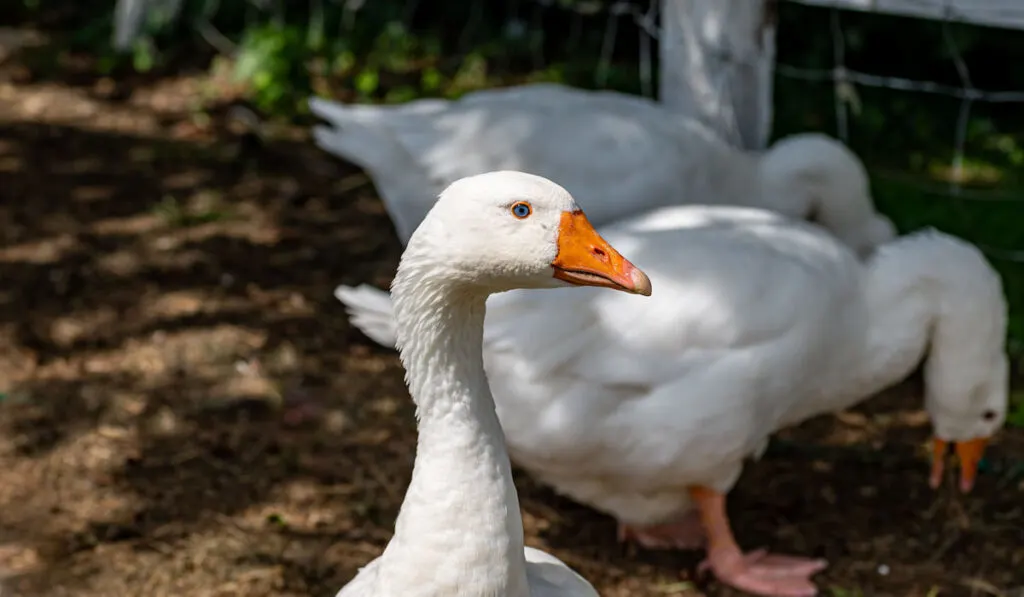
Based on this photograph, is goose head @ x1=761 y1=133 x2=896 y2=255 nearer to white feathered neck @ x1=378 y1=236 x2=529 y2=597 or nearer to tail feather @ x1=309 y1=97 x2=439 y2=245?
tail feather @ x1=309 y1=97 x2=439 y2=245

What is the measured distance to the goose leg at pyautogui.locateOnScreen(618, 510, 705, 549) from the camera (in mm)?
3852

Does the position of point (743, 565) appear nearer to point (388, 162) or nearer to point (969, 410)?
point (969, 410)

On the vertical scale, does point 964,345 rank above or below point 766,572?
above

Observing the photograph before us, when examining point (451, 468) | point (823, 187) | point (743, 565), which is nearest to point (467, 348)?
point (451, 468)

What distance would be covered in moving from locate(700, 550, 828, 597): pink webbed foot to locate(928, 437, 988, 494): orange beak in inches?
23.5

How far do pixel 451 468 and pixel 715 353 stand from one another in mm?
1270

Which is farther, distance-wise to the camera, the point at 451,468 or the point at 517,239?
the point at 451,468

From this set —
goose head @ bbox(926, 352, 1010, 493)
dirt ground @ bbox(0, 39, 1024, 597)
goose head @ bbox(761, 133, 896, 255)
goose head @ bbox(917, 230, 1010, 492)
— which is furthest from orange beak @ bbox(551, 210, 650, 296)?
goose head @ bbox(761, 133, 896, 255)

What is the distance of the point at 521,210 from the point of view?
7.22 ft

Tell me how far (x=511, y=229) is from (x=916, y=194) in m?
4.39

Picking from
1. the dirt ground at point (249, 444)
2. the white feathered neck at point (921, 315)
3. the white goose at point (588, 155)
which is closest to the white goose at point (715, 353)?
the white feathered neck at point (921, 315)

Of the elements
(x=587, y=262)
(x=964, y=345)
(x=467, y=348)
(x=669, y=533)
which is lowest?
(x=669, y=533)

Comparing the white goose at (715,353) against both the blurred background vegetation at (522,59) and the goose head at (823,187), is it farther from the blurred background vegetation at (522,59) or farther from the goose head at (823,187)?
the blurred background vegetation at (522,59)

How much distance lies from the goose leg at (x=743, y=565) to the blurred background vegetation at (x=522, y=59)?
8.88 feet
